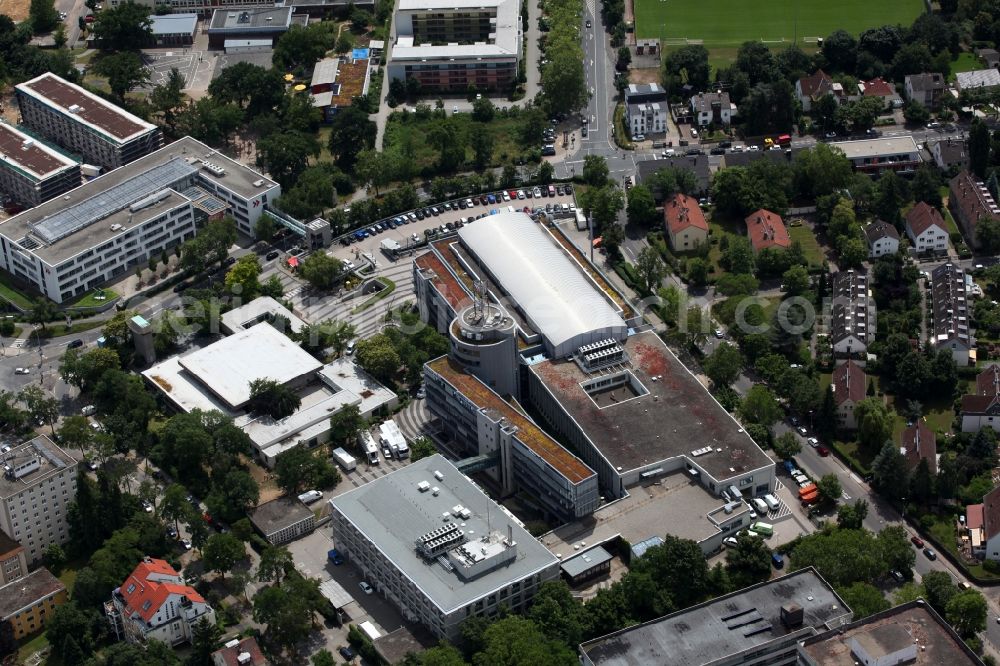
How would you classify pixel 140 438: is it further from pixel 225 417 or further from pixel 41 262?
pixel 41 262

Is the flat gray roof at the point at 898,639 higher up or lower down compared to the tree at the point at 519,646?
higher up

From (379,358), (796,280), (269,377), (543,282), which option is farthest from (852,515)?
(269,377)

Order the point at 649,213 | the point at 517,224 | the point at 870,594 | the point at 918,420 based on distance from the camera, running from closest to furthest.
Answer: the point at 870,594 → the point at 918,420 → the point at 517,224 → the point at 649,213

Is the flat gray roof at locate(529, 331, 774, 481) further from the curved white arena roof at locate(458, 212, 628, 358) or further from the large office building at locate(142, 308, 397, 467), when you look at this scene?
the large office building at locate(142, 308, 397, 467)

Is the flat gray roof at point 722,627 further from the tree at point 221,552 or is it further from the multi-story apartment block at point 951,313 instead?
the multi-story apartment block at point 951,313

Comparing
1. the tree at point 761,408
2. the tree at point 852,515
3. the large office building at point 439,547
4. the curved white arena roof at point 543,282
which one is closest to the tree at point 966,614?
the tree at point 852,515

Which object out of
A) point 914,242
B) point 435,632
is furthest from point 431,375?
point 914,242
